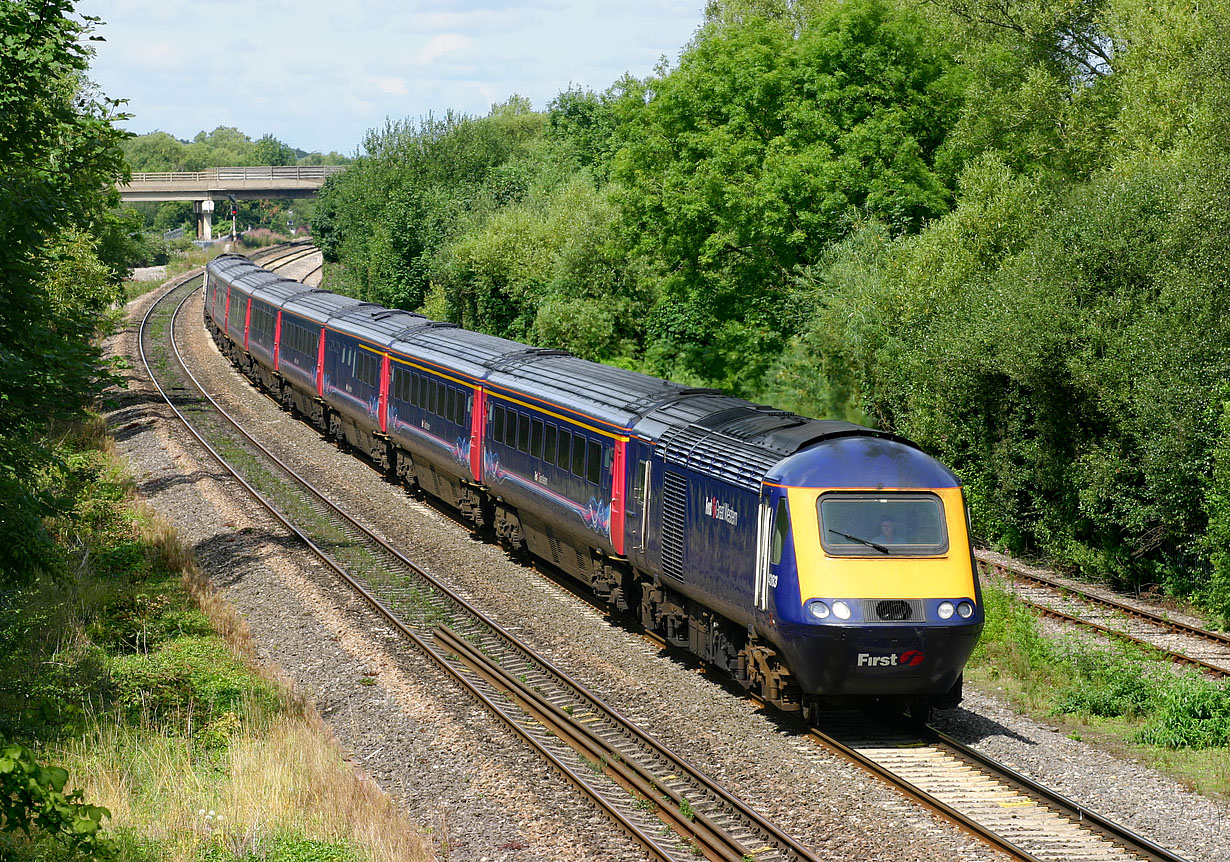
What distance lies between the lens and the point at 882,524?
12.4 metres

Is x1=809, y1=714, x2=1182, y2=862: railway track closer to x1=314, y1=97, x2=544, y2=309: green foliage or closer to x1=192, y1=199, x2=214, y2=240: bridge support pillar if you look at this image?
x1=314, y1=97, x2=544, y2=309: green foliage

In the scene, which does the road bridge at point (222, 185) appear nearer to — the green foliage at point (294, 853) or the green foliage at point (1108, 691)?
the green foliage at point (1108, 691)

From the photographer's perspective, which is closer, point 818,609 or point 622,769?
point 622,769

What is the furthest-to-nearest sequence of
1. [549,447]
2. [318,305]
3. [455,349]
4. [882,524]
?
[318,305]
[455,349]
[549,447]
[882,524]

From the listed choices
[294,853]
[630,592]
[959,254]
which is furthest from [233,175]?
[294,853]

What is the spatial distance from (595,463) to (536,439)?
8.07 feet

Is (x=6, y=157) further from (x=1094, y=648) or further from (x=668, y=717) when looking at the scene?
(x=1094, y=648)

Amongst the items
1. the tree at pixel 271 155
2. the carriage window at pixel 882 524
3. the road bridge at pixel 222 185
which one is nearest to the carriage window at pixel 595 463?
the carriage window at pixel 882 524

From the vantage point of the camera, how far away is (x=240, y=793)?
35.9 ft

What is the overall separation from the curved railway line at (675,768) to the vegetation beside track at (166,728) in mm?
2093

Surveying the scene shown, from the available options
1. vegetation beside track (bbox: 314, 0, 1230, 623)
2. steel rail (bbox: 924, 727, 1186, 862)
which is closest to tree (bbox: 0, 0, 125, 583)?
steel rail (bbox: 924, 727, 1186, 862)

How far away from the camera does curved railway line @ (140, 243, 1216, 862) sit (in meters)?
10.2

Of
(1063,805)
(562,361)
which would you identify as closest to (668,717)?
(1063,805)

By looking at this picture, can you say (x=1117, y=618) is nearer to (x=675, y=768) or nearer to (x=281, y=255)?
(x=675, y=768)
